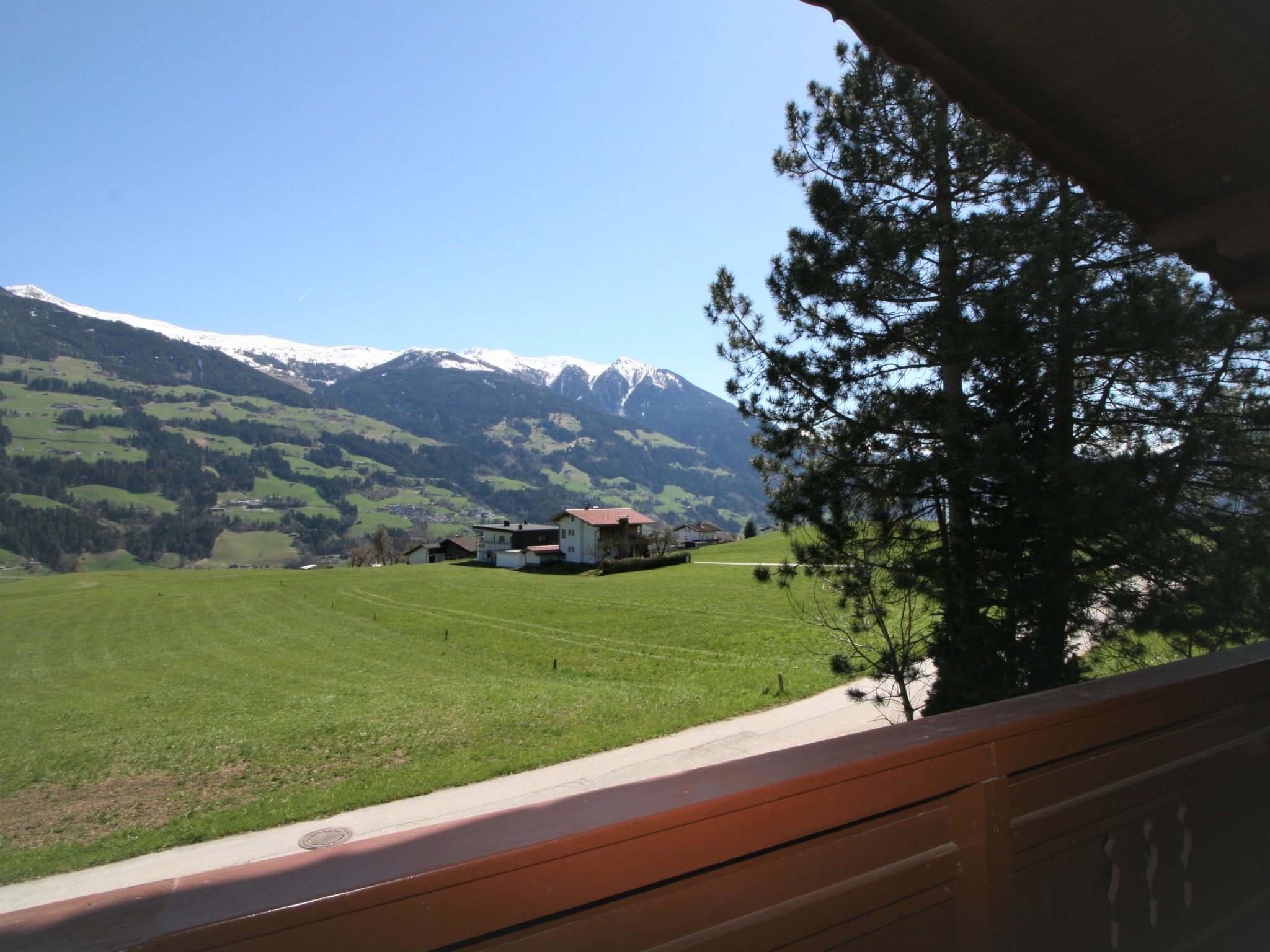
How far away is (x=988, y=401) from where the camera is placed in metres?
5.92

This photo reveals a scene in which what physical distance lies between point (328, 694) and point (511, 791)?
30.7 ft

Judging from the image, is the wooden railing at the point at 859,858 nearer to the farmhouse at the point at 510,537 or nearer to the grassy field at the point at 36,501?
the farmhouse at the point at 510,537

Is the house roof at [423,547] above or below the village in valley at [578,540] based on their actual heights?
below

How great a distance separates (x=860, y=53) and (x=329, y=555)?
469ft

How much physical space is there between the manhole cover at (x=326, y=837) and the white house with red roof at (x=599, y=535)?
1866 inches

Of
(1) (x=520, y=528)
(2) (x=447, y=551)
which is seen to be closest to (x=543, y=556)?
(1) (x=520, y=528)

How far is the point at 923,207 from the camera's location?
713cm

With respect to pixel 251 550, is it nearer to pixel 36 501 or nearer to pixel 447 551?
pixel 36 501

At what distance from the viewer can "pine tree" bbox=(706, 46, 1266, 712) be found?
5.37 metres

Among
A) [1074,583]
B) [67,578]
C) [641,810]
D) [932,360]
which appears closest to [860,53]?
[932,360]

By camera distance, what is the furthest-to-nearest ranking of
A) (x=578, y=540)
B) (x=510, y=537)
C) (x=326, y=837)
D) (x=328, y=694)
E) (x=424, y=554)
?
(x=424, y=554) < (x=510, y=537) < (x=578, y=540) < (x=328, y=694) < (x=326, y=837)

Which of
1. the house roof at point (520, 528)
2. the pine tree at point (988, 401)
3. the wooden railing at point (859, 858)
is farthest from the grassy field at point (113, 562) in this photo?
the wooden railing at point (859, 858)

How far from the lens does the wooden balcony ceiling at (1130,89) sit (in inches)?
97.0

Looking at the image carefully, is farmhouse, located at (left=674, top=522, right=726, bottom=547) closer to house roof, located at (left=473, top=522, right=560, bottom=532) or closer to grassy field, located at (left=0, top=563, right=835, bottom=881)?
house roof, located at (left=473, top=522, right=560, bottom=532)
